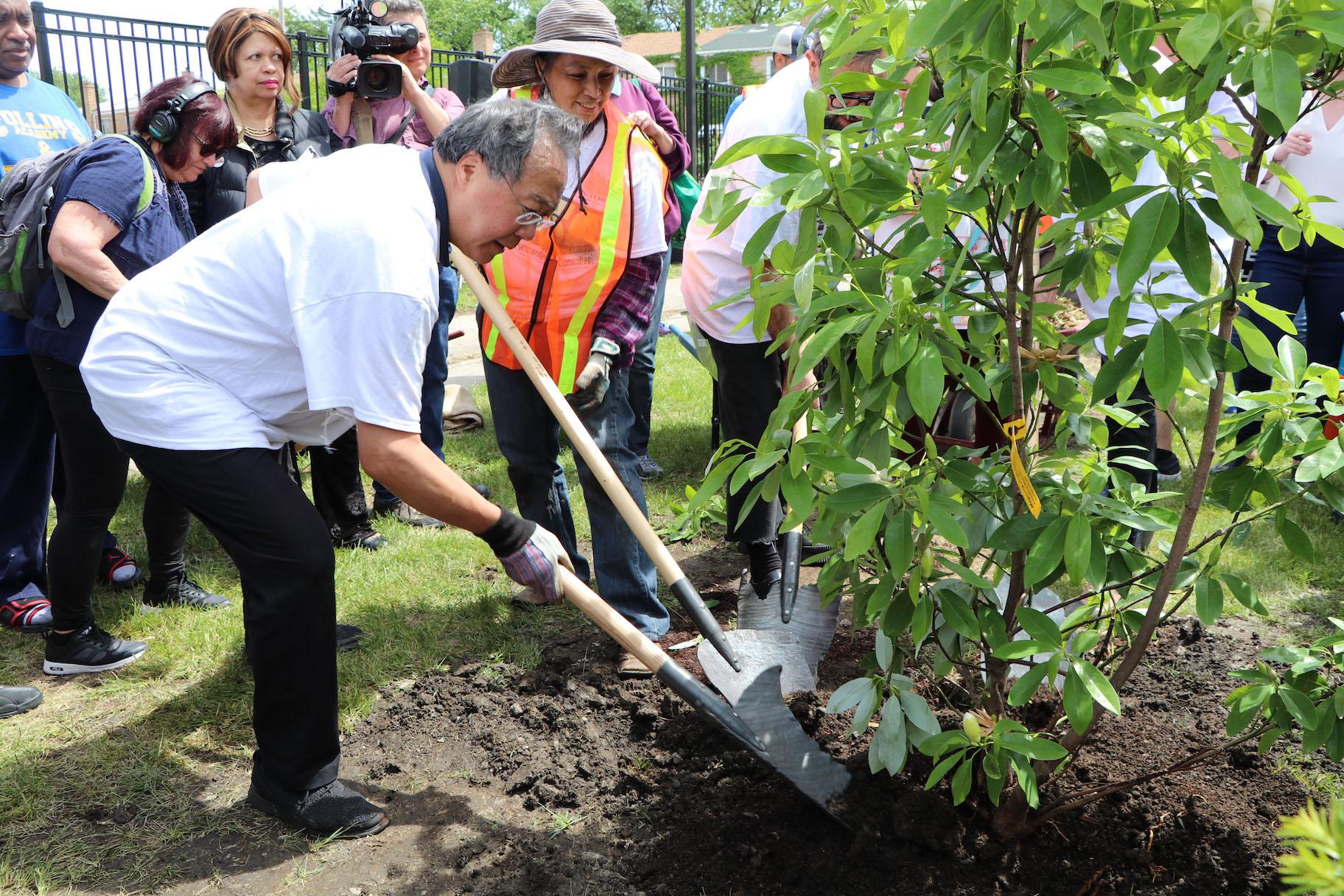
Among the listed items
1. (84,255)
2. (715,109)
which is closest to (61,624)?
(84,255)

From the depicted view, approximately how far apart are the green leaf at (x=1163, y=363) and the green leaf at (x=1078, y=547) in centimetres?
30

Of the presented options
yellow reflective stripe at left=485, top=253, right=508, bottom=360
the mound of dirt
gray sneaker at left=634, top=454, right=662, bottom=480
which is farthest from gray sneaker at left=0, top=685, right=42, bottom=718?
gray sneaker at left=634, top=454, right=662, bottom=480

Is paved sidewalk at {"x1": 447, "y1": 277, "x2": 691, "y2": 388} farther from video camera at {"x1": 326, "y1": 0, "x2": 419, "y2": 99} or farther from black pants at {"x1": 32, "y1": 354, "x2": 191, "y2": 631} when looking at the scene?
black pants at {"x1": 32, "y1": 354, "x2": 191, "y2": 631}

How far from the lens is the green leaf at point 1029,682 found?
72.8 inches

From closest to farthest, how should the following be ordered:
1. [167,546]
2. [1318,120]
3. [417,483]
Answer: [417,483] < [167,546] < [1318,120]

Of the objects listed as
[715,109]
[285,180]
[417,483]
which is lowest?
[417,483]

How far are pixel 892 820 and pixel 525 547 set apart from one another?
1087 millimetres

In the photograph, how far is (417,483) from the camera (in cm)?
222

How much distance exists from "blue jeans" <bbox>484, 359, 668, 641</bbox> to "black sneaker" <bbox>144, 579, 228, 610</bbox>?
1.27m

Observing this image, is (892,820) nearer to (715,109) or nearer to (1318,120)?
(1318,120)

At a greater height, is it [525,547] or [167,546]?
[525,547]

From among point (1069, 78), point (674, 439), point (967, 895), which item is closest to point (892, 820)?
point (967, 895)

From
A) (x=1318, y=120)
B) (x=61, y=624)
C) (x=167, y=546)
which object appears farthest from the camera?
(x=1318, y=120)

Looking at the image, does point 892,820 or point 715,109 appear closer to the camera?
point 892,820
